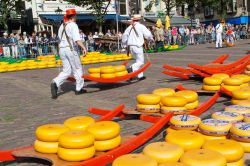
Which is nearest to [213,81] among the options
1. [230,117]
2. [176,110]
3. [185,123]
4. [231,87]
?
[231,87]

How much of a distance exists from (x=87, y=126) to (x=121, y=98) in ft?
11.1

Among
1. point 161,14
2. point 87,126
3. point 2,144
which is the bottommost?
point 2,144

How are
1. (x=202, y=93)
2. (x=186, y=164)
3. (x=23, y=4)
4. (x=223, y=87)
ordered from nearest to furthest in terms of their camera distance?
(x=186, y=164)
(x=223, y=87)
(x=202, y=93)
(x=23, y=4)

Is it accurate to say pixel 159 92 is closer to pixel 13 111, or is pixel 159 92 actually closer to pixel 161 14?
pixel 13 111

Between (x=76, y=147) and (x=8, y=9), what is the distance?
34.2 meters

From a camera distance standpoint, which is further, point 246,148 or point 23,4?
point 23,4

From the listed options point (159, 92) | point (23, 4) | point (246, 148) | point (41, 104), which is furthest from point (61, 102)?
point (23, 4)

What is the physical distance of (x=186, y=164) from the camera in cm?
301

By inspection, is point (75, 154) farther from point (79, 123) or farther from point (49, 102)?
point (49, 102)

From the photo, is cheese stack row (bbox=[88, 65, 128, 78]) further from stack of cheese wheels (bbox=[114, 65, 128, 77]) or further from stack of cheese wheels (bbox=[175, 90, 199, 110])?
stack of cheese wheels (bbox=[175, 90, 199, 110])

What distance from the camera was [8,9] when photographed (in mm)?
35125

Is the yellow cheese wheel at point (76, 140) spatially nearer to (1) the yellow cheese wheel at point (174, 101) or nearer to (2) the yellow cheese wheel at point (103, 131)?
(2) the yellow cheese wheel at point (103, 131)

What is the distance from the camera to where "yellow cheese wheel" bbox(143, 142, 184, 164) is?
126 inches

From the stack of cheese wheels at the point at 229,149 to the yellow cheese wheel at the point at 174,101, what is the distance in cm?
180
